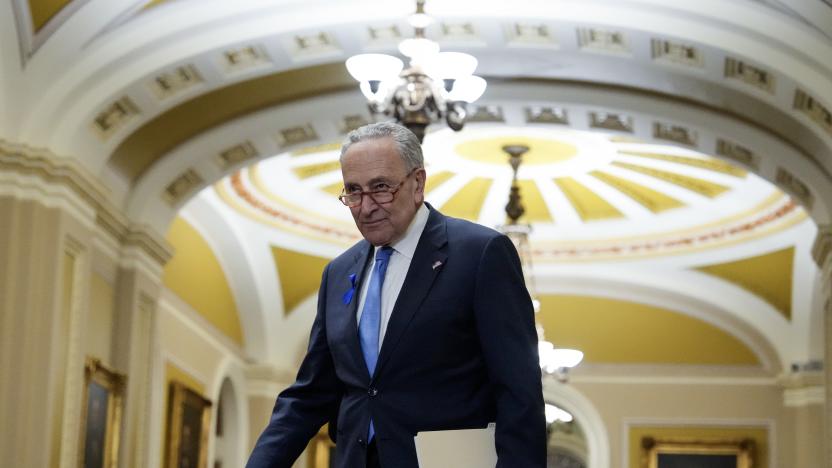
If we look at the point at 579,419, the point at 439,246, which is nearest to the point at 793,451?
the point at 579,419

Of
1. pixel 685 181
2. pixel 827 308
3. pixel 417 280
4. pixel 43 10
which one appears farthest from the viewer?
pixel 685 181

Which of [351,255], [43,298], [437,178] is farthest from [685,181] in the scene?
[351,255]

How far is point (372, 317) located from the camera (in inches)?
121

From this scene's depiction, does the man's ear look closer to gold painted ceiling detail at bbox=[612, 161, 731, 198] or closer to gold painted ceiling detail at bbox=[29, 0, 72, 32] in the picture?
gold painted ceiling detail at bbox=[29, 0, 72, 32]

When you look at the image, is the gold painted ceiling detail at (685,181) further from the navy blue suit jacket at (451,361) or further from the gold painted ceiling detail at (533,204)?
the navy blue suit jacket at (451,361)

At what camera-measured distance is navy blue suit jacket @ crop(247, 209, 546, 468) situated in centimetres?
290

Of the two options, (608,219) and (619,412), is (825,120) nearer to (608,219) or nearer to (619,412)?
(608,219)

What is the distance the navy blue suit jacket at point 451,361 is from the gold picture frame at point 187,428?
454 inches

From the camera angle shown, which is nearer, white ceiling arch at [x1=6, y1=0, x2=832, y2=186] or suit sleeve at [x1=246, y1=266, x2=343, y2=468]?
suit sleeve at [x1=246, y1=266, x2=343, y2=468]

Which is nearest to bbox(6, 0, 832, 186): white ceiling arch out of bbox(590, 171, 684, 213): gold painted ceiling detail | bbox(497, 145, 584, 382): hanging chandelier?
bbox(497, 145, 584, 382): hanging chandelier

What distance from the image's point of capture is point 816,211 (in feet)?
38.5

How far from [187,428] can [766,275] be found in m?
7.00

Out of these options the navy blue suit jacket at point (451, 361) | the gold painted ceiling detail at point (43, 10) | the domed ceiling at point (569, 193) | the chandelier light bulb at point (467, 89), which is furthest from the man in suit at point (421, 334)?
the domed ceiling at point (569, 193)

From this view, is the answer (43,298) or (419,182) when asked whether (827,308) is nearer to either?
(43,298)
